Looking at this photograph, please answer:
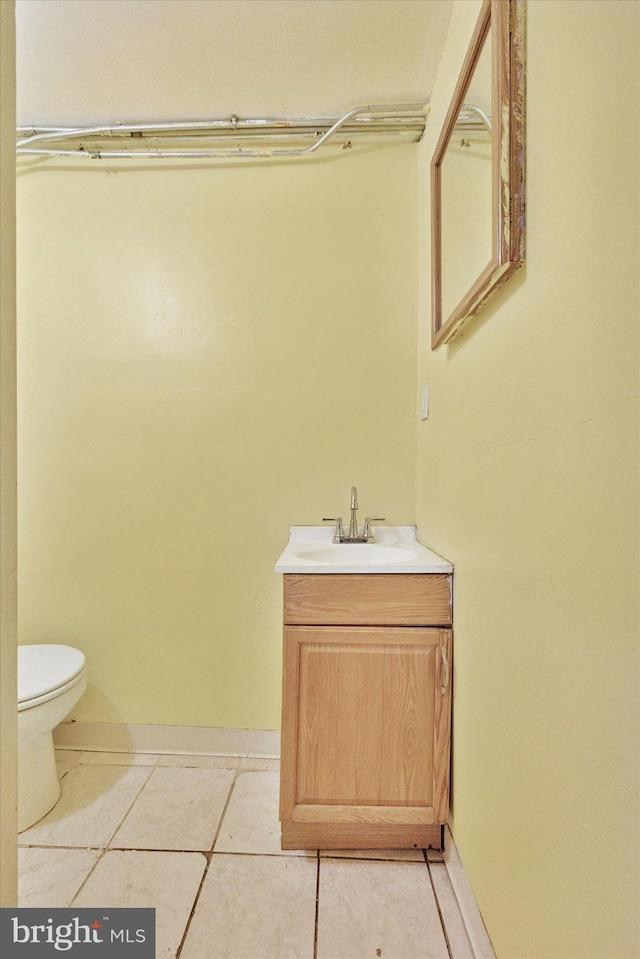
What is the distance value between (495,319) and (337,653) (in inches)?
36.4

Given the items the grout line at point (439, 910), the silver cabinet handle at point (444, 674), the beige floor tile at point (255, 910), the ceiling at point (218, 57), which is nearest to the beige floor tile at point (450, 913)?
the grout line at point (439, 910)

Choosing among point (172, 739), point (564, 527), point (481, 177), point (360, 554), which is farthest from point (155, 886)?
point (481, 177)

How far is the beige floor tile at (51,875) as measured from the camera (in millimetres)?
1064

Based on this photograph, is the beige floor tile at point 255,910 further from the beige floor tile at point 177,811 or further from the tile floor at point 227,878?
the beige floor tile at point 177,811

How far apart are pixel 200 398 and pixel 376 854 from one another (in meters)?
1.58

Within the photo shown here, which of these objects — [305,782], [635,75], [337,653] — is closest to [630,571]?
[635,75]

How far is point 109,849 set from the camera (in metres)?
1.21

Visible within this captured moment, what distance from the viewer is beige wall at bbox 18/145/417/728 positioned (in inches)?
63.9

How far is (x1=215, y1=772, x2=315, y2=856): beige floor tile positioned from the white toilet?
1.93ft

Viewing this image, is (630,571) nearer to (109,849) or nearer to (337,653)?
(337,653)

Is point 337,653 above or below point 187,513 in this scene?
below

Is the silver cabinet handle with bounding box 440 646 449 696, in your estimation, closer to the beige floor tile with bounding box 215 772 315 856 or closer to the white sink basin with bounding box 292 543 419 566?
the white sink basin with bounding box 292 543 419 566

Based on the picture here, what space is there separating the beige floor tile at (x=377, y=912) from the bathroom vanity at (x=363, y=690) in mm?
115

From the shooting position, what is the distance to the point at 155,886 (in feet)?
3.61
